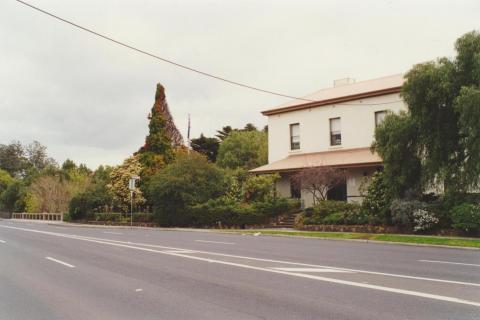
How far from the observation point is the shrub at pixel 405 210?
21.7 meters

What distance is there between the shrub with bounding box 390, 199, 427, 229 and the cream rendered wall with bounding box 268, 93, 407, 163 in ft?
28.4

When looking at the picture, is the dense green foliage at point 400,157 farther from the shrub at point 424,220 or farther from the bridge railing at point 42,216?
the bridge railing at point 42,216

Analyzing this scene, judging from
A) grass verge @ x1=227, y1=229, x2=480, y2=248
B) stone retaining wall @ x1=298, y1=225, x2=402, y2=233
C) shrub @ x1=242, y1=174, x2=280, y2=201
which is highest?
shrub @ x1=242, y1=174, x2=280, y2=201

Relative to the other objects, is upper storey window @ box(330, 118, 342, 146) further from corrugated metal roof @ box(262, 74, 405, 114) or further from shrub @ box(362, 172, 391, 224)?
shrub @ box(362, 172, 391, 224)

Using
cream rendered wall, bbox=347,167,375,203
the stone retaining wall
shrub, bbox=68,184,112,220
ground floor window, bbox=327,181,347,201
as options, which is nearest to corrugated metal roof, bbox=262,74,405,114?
cream rendered wall, bbox=347,167,375,203

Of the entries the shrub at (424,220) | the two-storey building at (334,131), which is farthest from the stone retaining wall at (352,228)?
the two-storey building at (334,131)

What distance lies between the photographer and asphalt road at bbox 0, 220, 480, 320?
698cm

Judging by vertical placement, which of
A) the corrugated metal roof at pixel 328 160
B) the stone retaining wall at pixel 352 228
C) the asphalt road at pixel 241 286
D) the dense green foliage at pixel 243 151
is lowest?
the asphalt road at pixel 241 286

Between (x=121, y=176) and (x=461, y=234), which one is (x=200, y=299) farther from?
(x=121, y=176)

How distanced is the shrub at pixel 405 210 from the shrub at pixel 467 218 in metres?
1.77

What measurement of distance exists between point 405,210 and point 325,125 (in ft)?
39.9

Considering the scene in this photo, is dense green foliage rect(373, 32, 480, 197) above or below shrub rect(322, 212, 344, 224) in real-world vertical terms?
above

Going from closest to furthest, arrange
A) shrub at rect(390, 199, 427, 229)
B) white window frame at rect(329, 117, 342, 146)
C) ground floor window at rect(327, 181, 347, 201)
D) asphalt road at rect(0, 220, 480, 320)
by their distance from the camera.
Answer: asphalt road at rect(0, 220, 480, 320) → shrub at rect(390, 199, 427, 229) → ground floor window at rect(327, 181, 347, 201) → white window frame at rect(329, 117, 342, 146)

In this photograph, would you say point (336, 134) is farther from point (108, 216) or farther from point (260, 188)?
point (108, 216)
